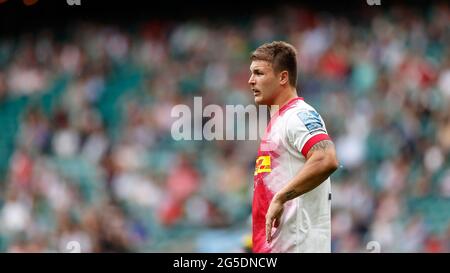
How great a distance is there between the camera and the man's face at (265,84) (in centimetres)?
556

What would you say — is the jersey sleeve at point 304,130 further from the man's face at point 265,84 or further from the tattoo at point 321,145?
the man's face at point 265,84

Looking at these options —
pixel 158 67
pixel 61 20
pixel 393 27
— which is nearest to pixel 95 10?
pixel 61 20

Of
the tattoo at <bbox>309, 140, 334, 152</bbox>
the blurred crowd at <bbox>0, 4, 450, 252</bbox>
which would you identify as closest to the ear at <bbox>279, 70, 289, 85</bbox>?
A: the tattoo at <bbox>309, 140, 334, 152</bbox>

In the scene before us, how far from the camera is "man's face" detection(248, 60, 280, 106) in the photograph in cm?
556

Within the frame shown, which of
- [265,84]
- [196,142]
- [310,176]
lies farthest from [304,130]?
[196,142]

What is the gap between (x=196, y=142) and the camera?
39.5ft

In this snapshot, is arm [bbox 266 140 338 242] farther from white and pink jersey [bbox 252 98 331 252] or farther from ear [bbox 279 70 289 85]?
ear [bbox 279 70 289 85]

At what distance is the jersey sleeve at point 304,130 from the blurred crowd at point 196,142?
434 centimetres

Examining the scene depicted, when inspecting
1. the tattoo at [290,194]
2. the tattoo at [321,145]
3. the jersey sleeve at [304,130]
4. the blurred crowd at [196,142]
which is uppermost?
the blurred crowd at [196,142]

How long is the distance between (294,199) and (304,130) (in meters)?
0.42

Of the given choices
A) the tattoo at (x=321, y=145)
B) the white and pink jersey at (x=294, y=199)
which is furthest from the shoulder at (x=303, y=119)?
the tattoo at (x=321, y=145)
